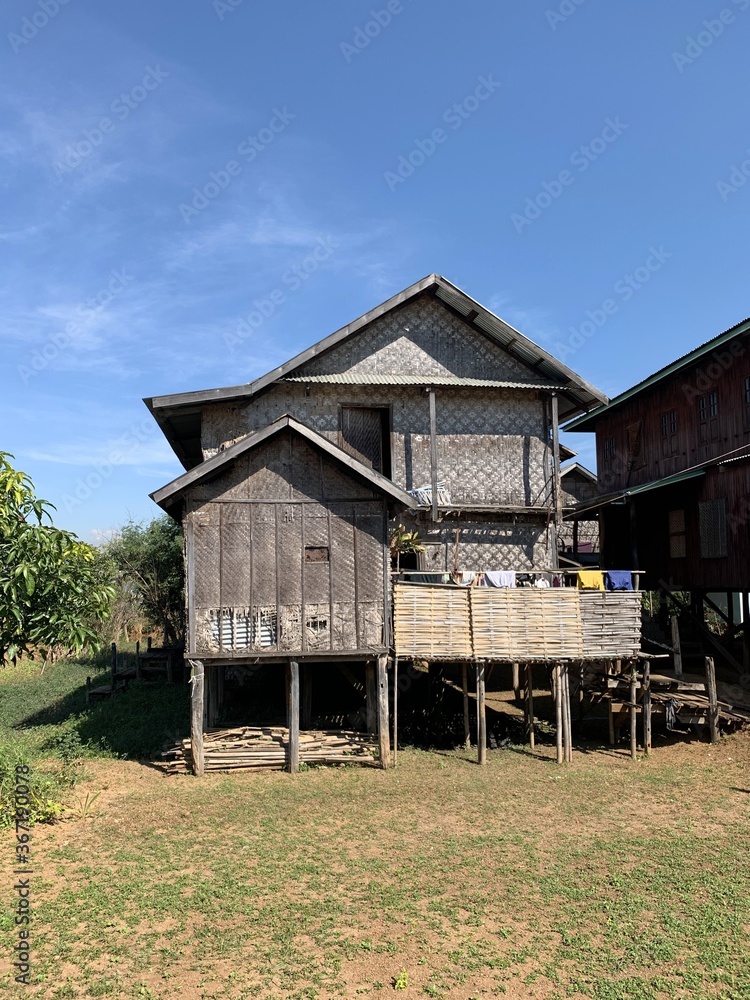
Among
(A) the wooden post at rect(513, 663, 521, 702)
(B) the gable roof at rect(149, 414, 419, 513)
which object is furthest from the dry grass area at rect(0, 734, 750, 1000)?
(B) the gable roof at rect(149, 414, 419, 513)

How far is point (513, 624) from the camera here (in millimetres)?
17484

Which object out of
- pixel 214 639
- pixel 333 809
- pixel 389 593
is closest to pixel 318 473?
pixel 389 593

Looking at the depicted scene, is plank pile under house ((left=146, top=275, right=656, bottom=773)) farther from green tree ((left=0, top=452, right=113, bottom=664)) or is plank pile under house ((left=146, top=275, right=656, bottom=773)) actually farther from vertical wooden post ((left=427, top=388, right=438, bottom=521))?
green tree ((left=0, top=452, right=113, bottom=664))

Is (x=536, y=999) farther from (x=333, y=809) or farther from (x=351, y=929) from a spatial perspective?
(x=333, y=809)

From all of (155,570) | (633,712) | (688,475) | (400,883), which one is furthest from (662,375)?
(155,570)

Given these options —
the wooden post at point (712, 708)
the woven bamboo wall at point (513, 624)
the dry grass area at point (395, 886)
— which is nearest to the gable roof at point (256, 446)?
the woven bamboo wall at point (513, 624)

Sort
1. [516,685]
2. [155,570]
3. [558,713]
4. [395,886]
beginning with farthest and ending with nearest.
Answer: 1. [155,570]
2. [516,685]
3. [558,713]
4. [395,886]

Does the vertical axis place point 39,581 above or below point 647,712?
above

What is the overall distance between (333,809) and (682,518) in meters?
15.6

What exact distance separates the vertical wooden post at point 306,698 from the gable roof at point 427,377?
735cm

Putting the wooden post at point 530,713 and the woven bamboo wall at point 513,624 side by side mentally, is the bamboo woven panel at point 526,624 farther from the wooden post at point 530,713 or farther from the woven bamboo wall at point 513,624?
the wooden post at point 530,713

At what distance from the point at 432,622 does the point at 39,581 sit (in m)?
8.59

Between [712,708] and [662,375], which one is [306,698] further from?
[662,375]

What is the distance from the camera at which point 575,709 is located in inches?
861
